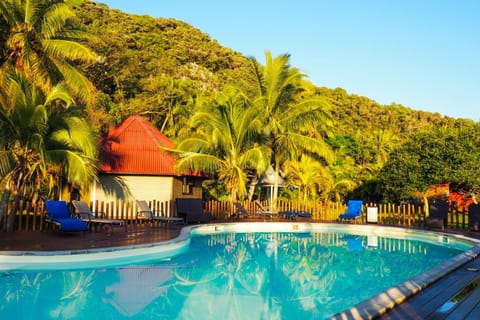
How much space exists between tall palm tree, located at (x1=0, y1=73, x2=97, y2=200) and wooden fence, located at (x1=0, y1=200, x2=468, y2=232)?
72 cm

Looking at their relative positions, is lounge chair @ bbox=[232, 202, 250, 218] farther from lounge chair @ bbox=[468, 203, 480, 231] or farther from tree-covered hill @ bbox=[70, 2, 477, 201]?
lounge chair @ bbox=[468, 203, 480, 231]

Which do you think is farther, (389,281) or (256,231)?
(256,231)

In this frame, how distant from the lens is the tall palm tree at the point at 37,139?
1221 centimetres

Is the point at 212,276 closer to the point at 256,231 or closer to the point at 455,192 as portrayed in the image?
the point at 256,231

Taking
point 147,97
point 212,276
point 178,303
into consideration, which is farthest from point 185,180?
point 147,97

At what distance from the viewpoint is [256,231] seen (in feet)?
59.4

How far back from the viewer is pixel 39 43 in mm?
14195

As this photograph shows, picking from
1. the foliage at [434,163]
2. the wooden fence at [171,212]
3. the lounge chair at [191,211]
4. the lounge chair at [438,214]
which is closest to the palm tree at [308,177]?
the foliage at [434,163]

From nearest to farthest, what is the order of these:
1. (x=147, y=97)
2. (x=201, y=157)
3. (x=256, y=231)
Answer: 1. (x=256, y=231)
2. (x=201, y=157)
3. (x=147, y=97)

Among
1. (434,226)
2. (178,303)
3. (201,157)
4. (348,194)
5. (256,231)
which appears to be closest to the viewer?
(178,303)

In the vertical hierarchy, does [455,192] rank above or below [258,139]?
below

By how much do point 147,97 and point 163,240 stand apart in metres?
25.6

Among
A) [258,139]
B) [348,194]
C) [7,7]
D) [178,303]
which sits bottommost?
[178,303]

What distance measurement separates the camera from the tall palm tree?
12211mm
